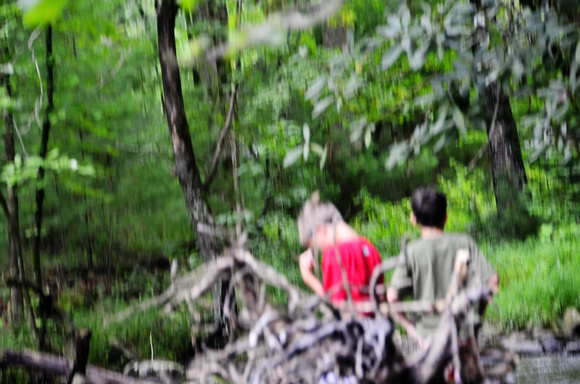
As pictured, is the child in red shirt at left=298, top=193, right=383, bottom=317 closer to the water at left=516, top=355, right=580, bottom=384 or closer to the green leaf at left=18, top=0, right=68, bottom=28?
the green leaf at left=18, top=0, right=68, bottom=28

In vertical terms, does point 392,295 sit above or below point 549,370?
above

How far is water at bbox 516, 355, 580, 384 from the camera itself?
5199 millimetres

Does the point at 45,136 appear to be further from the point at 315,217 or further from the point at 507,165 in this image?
the point at 507,165

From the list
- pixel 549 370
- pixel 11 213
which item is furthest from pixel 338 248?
pixel 11 213

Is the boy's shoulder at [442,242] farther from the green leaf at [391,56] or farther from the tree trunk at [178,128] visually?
the tree trunk at [178,128]

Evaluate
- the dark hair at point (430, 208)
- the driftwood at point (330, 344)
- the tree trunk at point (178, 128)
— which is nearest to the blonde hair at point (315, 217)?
the dark hair at point (430, 208)

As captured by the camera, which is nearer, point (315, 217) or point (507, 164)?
point (315, 217)

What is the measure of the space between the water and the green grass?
60 centimetres

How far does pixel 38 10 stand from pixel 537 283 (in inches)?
292

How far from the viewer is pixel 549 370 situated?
5492 millimetres

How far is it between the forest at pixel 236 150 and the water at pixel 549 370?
0.70m

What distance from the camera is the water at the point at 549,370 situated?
5.20 metres

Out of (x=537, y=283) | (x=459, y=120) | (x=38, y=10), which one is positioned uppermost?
(x=38, y=10)

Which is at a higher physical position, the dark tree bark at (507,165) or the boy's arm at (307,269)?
the boy's arm at (307,269)
